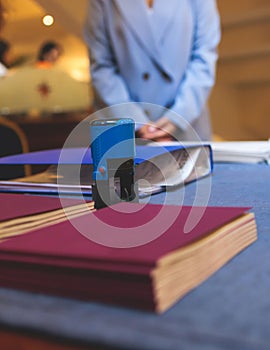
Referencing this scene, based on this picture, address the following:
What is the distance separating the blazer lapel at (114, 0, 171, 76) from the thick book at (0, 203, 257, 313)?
1199mm

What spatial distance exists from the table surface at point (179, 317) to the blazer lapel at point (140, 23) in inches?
49.5

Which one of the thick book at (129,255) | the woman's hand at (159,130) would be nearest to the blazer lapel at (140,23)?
the woman's hand at (159,130)

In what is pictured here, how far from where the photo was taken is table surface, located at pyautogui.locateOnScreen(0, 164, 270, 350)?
0.30 metres

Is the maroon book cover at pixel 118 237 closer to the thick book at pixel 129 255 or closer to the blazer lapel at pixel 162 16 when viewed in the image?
the thick book at pixel 129 255

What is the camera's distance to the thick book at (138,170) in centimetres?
78

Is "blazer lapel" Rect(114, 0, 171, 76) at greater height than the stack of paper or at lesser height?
greater

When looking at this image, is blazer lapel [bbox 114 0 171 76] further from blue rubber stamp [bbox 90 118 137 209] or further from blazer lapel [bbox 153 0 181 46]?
blue rubber stamp [bbox 90 118 137 209]

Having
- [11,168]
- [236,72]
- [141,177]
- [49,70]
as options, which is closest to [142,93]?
[11,168]

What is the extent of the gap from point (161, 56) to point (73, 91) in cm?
175

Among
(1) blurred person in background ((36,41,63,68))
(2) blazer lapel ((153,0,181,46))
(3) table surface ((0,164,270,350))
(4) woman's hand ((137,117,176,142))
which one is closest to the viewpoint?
(3) table surface ((0,164,270,350))

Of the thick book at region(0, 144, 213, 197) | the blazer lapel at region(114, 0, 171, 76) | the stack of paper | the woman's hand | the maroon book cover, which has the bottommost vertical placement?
the woman's hand

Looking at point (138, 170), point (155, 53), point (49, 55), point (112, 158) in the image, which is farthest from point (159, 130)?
point (49, 55)

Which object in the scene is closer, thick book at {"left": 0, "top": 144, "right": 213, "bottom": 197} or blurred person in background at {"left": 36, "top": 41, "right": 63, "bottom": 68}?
thick book at {"left": 0, "top": 144, "right": 213, "bottom": 197}

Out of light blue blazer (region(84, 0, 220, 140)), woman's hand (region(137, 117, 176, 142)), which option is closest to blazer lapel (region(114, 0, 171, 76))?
light blue blazer (region(84, 0, 220, 140))
